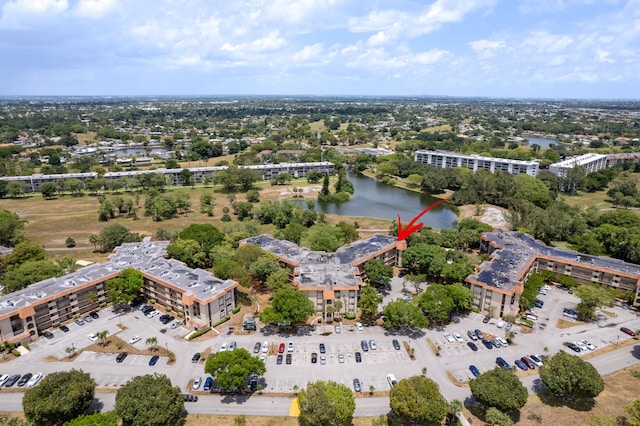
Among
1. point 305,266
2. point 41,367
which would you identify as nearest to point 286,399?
point 305,266

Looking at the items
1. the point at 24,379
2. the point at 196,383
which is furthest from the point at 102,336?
the point at 196,383

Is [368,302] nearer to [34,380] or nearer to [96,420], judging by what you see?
[96,420]

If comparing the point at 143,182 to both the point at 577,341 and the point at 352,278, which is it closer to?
the point at 352,278

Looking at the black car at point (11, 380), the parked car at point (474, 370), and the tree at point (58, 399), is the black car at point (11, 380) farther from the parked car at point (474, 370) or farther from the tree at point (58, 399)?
the parked car at point (474, 370)

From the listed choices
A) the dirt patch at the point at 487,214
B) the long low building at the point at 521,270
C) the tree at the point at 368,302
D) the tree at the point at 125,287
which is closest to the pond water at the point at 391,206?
the dirt patch at the point at 487,214

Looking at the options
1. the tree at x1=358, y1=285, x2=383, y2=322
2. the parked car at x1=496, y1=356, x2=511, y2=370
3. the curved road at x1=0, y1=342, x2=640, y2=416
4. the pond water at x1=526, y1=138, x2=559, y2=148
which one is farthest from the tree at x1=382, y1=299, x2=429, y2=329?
the pond water at x1=526, y1=138, x2=559, y2=148

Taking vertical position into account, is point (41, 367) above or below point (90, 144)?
below
